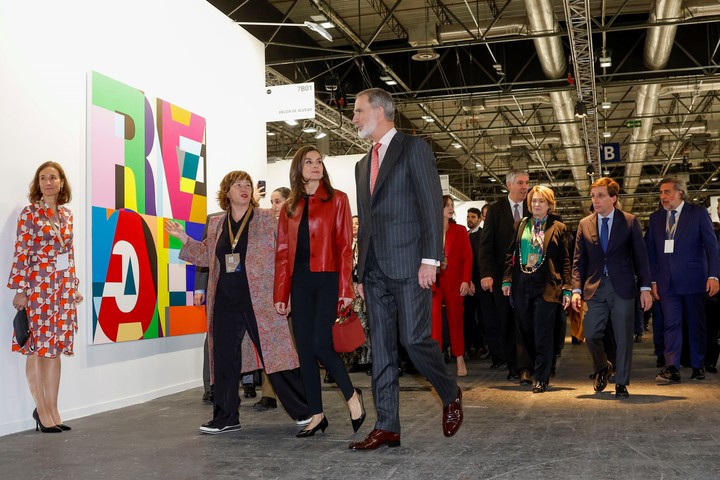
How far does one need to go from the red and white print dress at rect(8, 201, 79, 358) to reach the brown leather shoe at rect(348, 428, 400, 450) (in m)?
1.99

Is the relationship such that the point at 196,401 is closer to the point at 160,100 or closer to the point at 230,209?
the point at 230,209

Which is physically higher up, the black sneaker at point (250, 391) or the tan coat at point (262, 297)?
the tan coat at point (262, 297)

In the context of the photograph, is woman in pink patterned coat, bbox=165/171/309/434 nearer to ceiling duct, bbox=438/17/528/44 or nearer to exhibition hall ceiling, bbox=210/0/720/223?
exhibition hall ceiling, bbox=210/0/720/223

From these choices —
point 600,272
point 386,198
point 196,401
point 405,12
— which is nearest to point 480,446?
point 386,198

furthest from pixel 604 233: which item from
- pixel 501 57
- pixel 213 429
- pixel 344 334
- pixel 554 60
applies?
pixel 501 57

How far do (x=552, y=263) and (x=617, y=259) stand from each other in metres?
0.51

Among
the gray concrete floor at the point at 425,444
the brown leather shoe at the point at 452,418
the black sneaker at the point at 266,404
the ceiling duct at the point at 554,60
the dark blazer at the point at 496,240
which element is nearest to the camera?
the gray concrete floor at the point at 425,444

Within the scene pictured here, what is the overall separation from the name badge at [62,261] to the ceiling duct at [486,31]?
903 centimetres

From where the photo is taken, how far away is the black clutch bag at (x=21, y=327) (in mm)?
4621

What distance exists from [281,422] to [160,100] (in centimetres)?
310

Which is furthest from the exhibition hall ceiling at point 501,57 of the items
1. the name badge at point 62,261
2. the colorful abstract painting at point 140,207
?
the name badge at point 62,261

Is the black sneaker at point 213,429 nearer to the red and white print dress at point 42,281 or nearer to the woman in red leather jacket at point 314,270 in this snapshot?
the woman in red leather jacket at point 314,270

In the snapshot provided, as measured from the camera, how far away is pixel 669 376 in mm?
6477

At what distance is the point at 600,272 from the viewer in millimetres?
5781
